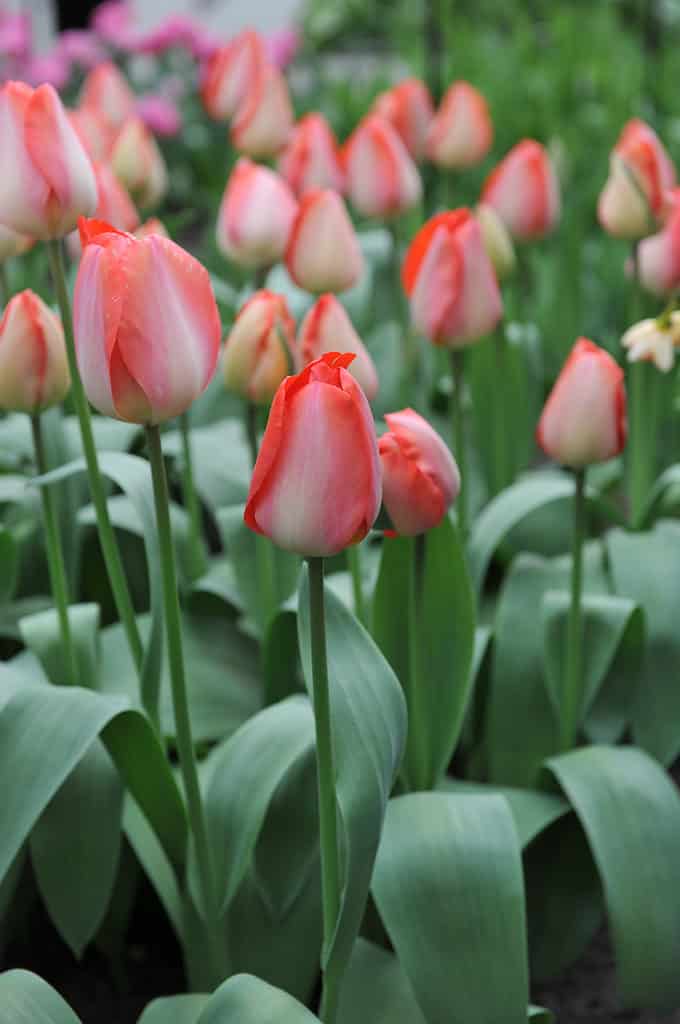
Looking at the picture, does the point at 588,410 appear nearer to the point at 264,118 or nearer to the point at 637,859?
the point at 637,859

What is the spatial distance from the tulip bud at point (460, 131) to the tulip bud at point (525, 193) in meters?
0.17

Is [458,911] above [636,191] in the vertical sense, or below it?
below

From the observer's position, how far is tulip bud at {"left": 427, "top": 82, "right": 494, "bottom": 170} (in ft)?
6.78

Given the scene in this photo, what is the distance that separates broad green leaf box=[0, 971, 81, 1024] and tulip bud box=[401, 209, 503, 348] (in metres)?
0.72

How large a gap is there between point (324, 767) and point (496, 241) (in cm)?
102

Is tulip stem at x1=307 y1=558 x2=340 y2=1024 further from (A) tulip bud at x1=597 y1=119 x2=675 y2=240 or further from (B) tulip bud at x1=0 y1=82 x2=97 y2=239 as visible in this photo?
(A) tulip bud at x1=597 y1=119 x2=675 y2=240

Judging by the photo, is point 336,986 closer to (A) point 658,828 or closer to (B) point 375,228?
(A) point 658,828

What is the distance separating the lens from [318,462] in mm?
833

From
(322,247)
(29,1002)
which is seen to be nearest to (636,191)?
(322,247)

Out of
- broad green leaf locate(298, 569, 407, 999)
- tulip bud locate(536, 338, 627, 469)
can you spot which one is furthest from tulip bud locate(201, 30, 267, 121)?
broad green leaf locate(298, 569, 407, 999)

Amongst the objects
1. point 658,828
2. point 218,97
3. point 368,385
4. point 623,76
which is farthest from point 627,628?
point 623,76

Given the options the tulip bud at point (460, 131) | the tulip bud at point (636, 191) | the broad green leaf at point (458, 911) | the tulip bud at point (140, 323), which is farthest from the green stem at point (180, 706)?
the tulip bud at point (460, 131)

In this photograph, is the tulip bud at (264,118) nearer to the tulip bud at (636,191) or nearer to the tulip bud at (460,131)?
the tulip bud at (460,131)

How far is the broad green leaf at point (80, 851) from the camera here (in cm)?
127
